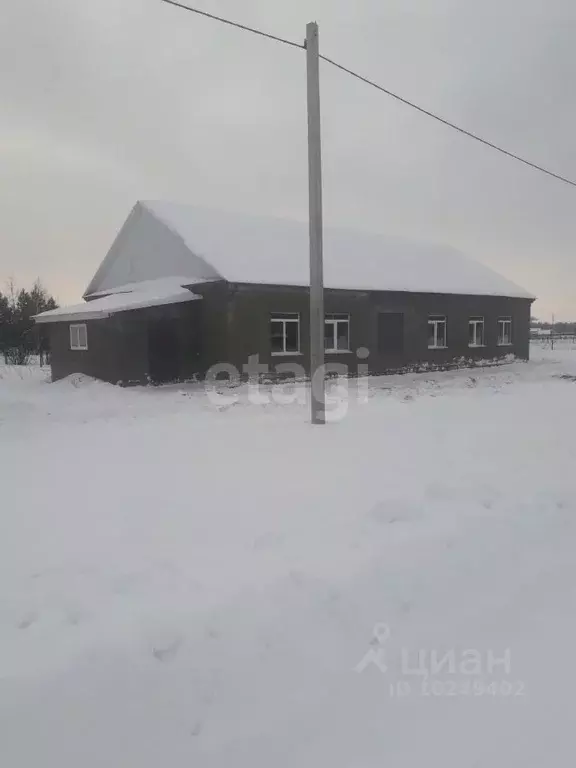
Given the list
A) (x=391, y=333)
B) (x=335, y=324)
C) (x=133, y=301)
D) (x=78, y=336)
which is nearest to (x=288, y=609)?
(x=133, y=301)

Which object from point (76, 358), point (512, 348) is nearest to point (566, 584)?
point (76, 358)

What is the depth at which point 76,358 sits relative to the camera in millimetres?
17109

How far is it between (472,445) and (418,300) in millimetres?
13401

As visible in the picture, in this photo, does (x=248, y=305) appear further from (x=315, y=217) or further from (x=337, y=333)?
(x=315, y=217)

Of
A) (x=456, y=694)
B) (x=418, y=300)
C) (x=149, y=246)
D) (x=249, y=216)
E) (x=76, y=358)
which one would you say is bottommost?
(x=456, y=694)

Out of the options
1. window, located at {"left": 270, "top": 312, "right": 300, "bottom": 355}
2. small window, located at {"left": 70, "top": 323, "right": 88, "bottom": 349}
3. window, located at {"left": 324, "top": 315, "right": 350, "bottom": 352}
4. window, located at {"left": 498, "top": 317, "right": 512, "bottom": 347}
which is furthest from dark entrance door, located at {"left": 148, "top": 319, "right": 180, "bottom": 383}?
window, located at {"left": 498, "top": 317, "right": 512, "bottom": 347}

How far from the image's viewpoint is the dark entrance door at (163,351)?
1562cm

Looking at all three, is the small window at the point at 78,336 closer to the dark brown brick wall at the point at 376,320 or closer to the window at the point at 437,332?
the dark brown brick wall at the point at 376,320

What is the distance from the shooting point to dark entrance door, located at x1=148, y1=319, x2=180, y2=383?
1562 cm

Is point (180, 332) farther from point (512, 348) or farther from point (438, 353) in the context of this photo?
point (512, 348)

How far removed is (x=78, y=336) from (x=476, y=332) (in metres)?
15.3

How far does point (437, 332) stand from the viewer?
69.1 feet

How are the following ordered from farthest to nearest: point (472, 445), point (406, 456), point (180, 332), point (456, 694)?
point (180, 332) → point (472, 445) → point (406, 456) → point (456, 694)

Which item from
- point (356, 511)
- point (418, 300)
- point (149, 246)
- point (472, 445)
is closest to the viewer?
point (356, 511)
